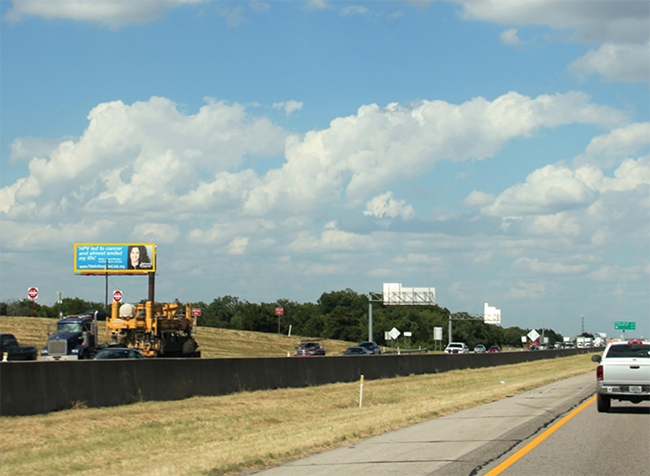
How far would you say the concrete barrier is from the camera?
1833cm

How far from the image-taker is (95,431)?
1717cm

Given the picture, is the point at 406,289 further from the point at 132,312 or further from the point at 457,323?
the point at 457,323

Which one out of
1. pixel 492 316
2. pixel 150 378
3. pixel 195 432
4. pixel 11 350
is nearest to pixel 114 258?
pixel 11 350

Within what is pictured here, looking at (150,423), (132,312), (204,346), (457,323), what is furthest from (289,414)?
(457,323)

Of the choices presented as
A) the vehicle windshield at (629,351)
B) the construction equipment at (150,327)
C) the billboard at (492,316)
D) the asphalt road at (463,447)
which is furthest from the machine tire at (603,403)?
the billboard at (492,316)

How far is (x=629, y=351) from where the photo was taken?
66.5 feet

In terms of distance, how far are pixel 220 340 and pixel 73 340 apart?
46532mm

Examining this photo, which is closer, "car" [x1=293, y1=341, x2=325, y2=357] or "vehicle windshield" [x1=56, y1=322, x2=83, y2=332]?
"vehicle windshield" [x1=56, y1=322, x2=83, y2=332]

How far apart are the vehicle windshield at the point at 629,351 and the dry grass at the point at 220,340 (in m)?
41.4

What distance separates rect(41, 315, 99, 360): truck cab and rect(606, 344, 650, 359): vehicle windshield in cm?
2373

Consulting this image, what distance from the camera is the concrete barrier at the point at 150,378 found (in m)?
18.3

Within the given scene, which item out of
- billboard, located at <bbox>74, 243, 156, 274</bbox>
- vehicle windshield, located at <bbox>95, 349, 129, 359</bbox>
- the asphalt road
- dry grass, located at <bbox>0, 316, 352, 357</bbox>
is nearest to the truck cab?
vehicle windshield, located at <bbox>95, 349, 129, 359</bbox>

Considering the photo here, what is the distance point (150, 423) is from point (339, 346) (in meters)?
78.1

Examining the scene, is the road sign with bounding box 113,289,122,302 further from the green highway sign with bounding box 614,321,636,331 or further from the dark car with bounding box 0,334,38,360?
the green highway sign with bounding box 614,321,636,331
